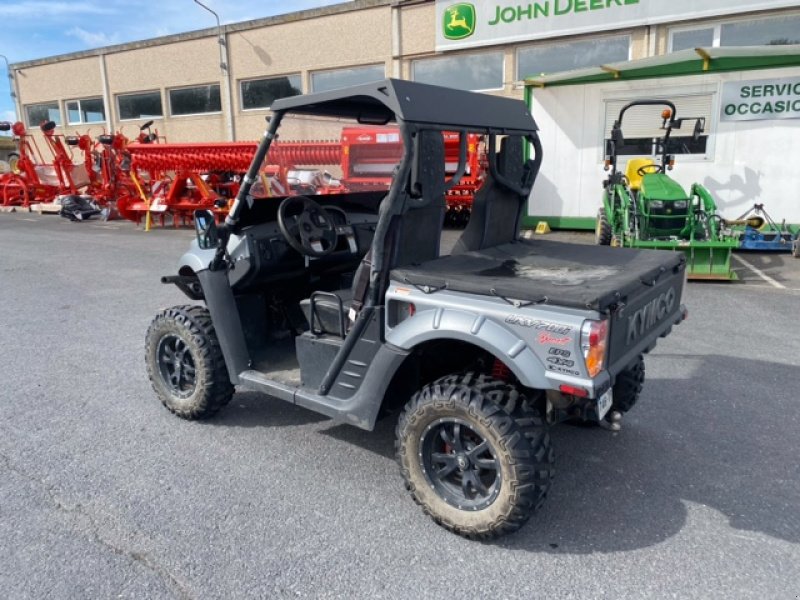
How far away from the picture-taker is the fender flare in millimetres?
2521

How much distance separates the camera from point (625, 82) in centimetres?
1088

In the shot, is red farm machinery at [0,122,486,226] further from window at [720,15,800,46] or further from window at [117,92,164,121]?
window at [720,15,800,46]

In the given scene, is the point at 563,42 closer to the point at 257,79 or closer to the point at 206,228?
the point at 257,79

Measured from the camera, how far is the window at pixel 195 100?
19.0 metres

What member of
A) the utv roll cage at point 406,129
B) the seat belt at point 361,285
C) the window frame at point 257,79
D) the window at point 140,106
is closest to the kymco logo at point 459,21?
the window frame at point 257,79

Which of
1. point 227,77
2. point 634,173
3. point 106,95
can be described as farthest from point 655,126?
point 106,95

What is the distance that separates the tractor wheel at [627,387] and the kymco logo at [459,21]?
41.2 ft

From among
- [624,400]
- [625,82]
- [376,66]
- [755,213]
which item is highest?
[376,66]

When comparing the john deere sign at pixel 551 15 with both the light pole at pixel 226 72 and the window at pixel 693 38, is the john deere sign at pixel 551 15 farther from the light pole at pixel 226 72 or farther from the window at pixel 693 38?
the light pole at pixel 226 72

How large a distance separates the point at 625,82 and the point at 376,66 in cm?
734

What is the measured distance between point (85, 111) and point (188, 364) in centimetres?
2251

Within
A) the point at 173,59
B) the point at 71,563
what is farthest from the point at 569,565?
the point at 173,59

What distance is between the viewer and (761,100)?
9.96 m

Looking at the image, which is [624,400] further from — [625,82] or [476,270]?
[625,82]
